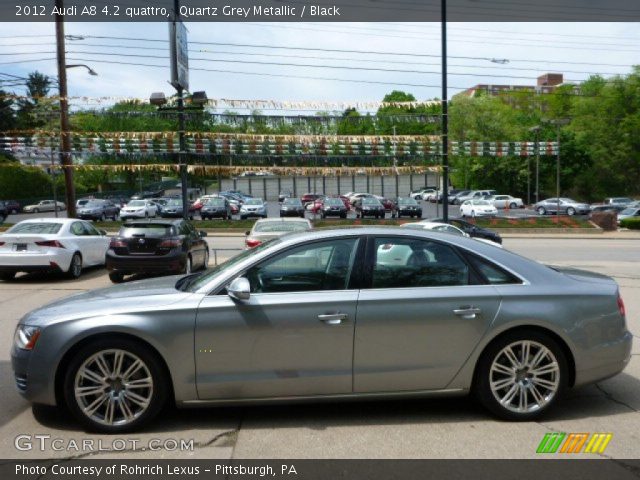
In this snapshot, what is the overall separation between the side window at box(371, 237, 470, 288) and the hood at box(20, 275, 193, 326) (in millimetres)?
1509

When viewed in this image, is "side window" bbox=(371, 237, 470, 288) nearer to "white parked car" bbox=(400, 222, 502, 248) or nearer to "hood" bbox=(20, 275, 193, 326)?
"white parked car" bbox=(400, 222, 502, 248)

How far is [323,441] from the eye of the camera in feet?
14.1

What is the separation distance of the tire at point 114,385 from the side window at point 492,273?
2549 mm

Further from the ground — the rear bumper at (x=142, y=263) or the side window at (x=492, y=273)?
the side window at (x=492, y=273)

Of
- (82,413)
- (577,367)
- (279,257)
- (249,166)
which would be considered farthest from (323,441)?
(249,166)

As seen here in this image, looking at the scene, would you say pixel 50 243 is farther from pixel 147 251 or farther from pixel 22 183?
pixel 22 183

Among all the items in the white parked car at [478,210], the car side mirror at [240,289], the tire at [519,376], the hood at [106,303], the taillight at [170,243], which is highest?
the car side mirror at [240,289]

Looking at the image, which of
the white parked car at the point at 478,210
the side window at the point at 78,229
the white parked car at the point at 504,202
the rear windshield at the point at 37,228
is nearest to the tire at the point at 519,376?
the rear windshield at the point at 37,228

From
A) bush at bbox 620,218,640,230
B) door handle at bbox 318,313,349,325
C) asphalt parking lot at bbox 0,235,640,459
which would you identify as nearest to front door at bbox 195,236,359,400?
door handle at bbox 318,313,349,325

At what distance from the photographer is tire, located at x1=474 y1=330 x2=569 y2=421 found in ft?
15.2

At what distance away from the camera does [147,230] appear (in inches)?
516

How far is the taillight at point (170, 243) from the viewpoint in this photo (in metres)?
12.9

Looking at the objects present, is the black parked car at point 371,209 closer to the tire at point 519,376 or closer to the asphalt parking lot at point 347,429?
the asphalt parking lot at point 347,429
